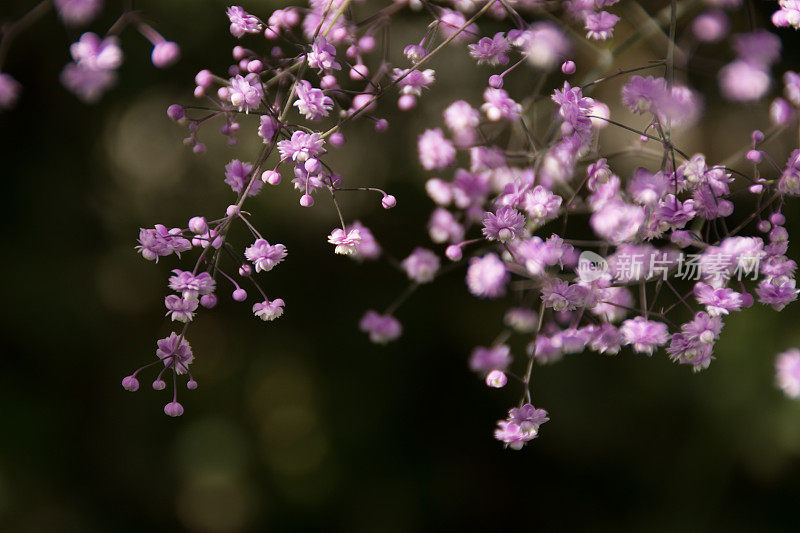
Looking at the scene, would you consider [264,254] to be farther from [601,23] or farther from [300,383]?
[300,383]

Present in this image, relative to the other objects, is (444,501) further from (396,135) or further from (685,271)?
(685,271)

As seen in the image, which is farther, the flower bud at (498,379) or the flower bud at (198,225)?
the flower bud at (498,379)

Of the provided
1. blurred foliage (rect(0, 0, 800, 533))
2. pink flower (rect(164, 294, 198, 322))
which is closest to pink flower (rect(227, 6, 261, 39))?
pink flower (rect(164, 294, 198, 322))

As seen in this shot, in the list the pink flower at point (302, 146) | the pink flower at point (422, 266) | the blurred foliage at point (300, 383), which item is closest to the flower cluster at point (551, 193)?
the pink flower at point (302, 146)

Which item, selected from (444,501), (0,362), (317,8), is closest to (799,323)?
(444,501)

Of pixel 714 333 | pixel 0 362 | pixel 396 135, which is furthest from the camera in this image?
pixel 396 135

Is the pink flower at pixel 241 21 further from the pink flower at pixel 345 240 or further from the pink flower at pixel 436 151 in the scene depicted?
the pink flower at pixel 436 151

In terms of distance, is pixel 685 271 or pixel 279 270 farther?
pixel 279 270

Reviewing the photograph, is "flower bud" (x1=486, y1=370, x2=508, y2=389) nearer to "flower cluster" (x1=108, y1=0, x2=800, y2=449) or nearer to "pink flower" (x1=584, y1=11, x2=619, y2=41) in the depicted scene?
"flower cluster" (x1=108, y1=0, x2=800, y2=449)

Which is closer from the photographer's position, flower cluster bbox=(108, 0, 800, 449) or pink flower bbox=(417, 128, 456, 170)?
flower cluster bbox=(108, 0, 800, 449)
